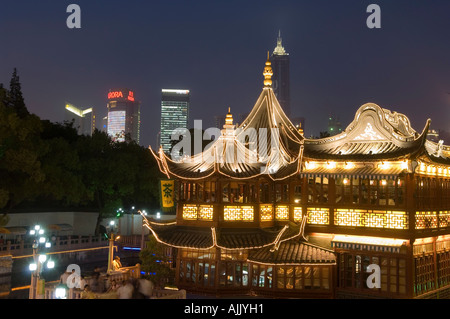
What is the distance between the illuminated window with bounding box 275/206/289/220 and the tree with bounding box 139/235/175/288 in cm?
429

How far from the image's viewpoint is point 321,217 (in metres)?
18.1

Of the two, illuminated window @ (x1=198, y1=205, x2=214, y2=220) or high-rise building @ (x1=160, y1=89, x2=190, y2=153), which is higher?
high-rise building @ (x1=160, y1=89, x2=190, y2=153)

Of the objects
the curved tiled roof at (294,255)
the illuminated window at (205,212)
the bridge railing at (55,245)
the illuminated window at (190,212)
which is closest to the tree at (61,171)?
the bridge railing at (55,245)

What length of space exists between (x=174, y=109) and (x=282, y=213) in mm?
150033

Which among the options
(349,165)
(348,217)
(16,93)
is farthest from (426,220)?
(16,93)

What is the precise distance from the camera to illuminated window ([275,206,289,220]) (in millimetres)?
18828

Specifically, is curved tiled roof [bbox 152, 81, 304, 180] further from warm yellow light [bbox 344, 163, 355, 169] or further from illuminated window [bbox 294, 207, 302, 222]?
warm yellow light [bbox 344, 163, 355, 169]

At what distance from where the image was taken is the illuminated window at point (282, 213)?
1883 centimetres

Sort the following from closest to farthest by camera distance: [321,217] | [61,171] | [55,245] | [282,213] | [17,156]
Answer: [321,217], [282,213], [17,156], [55,245], [61,171]

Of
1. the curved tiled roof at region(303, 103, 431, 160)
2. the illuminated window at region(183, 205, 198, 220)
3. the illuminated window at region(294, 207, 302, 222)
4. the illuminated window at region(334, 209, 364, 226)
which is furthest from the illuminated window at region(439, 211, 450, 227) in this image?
the illuminated window at region(183, 205, 198, 220)

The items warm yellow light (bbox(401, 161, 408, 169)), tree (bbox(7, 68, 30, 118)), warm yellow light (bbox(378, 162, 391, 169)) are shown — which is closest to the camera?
warm yellow light (bbox(401, 161, 408, 169))

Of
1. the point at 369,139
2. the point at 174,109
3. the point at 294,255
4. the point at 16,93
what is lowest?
the point at 294,255

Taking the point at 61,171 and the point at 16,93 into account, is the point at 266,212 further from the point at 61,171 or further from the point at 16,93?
the point at 16,93
